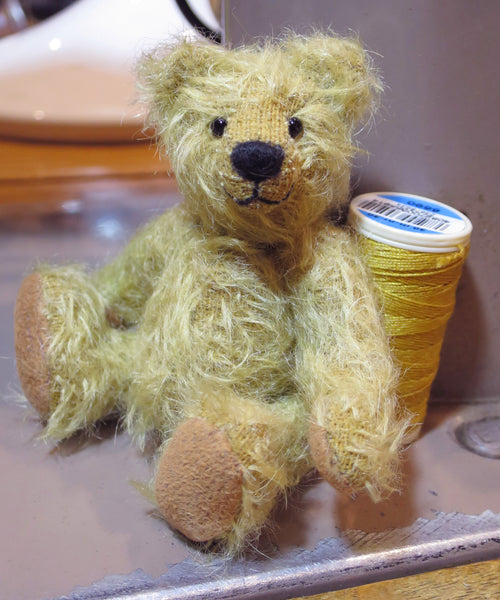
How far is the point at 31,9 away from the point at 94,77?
6.0 inches

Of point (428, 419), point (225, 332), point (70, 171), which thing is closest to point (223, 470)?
point (225, 332)

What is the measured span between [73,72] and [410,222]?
851 mm

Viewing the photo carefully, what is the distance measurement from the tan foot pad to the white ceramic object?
0.78m

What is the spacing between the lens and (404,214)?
20.7 inches

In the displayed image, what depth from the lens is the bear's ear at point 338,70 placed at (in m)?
0.46

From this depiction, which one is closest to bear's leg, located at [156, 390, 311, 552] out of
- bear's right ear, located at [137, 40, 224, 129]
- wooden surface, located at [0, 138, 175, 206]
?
bear's right ear, located at [137, 40, 224, 129]

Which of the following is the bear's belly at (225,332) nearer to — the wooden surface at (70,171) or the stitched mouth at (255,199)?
the stitched mouth at (255,199)

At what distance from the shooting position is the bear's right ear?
0.47 metres

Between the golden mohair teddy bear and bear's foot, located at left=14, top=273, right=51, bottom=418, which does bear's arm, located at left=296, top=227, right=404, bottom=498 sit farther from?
bear's foot, located at left=14, top=273, right=51, bottom=418

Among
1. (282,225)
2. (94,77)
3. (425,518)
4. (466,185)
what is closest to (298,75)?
(282,225)

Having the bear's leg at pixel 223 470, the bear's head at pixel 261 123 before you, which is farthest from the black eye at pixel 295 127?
the bear's leg at pixel 223 470

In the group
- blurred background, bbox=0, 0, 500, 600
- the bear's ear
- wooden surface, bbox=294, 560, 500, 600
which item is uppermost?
the bear's ear

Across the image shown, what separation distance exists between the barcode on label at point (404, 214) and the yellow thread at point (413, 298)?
3cm

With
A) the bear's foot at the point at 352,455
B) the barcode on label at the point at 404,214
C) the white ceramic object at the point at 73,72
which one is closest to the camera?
the bear's foot at the point at 352,455
